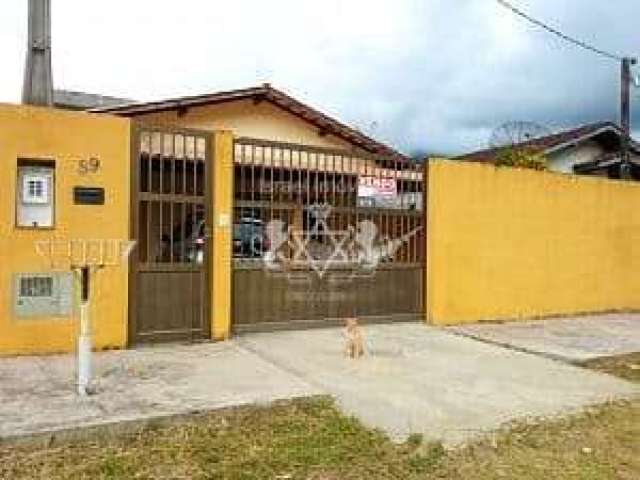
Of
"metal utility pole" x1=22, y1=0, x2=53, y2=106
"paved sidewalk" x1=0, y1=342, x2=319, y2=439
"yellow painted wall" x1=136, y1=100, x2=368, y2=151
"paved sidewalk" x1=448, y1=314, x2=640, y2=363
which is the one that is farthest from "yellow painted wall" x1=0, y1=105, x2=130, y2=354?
"yellow painted wall" x1=136, y1=100, x2=368, y2=151

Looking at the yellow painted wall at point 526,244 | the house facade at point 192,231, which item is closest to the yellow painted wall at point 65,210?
the house facade at point 192,231

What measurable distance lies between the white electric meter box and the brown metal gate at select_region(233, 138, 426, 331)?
2.22 metres

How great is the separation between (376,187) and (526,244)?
10.8 feet

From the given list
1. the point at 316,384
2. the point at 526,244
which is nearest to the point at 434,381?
the point at 316,384

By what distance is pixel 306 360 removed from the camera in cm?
809

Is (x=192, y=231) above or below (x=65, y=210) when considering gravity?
below

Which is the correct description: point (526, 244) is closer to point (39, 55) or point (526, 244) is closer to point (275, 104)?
point (275, 104)

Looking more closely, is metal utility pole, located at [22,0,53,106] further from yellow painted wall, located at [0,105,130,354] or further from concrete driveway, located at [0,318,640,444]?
concrete driveway, located at [0,318,640,444]

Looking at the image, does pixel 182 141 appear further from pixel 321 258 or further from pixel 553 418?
pixel 553 418

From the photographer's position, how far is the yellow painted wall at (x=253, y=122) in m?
14.0

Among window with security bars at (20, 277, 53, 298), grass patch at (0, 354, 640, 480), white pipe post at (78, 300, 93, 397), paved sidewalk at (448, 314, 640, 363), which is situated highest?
window with security bars at (20, 277, 53, 298)

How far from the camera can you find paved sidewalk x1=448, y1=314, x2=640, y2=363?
31.5ft

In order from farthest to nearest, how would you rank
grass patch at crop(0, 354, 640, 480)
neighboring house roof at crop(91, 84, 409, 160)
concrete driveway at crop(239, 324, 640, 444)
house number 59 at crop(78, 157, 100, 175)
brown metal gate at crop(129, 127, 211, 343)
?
neighboring house roof at crop(91, 84, 409, 160), brown metal gate at crop(129, 127, 211, 343), house number 59 at crop(78, 157, 100, 175), concrete driveway at crop(239, 324, 640, 444), grass patch at crop(0, 354, 640, 480)

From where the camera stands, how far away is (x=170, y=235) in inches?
340
